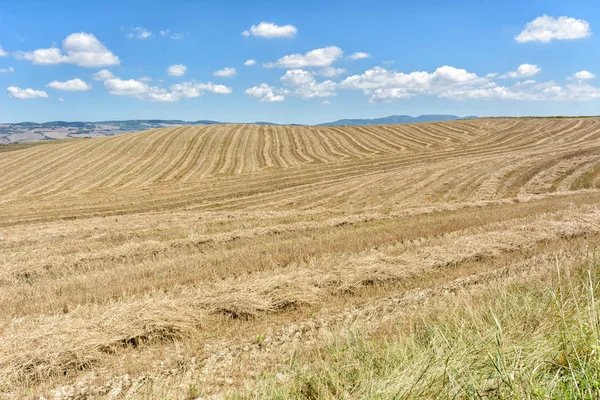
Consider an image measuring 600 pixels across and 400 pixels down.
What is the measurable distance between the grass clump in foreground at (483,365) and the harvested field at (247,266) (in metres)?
0.69

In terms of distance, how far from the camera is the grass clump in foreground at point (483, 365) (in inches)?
106

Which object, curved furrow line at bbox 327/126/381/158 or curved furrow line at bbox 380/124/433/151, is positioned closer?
curved furrow line at bbox 327/126/381/158

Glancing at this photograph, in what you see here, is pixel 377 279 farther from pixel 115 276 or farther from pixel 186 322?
pixel 115 276

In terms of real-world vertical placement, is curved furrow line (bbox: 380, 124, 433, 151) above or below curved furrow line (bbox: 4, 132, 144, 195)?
above

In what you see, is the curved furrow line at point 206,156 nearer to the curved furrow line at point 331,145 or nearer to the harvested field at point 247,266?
the harvested field at point 247,266

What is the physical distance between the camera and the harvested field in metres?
4.96

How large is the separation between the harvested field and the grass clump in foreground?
694 millimetres

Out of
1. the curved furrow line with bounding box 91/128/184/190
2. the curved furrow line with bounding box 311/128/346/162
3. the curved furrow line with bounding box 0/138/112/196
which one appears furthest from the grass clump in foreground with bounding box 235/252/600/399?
the curved furrow line with bounding box 311/128/346/162

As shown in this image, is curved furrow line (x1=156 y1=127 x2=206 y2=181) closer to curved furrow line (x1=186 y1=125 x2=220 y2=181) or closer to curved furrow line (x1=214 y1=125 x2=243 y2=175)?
curved furrow line (x1=186 y1=125 x2=220 y2=181)

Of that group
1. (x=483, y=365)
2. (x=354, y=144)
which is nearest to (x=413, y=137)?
(x=354, y=144)

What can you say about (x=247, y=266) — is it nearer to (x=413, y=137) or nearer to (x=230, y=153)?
(x=230, y=153)

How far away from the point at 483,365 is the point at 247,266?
20.7 feet

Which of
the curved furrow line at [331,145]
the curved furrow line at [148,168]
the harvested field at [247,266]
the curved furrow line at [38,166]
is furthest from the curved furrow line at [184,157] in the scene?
the curved furrow line at [331,145]

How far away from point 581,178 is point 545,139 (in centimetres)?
2489
